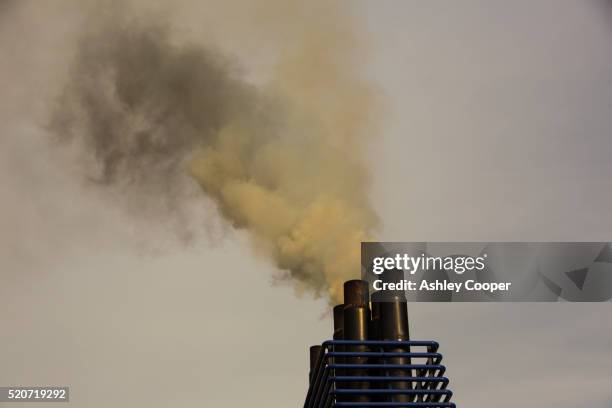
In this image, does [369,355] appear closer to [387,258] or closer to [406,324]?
[406,324]

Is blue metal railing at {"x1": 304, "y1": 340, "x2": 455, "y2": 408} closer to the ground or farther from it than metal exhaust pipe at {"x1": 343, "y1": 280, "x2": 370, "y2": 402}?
closer to the ground

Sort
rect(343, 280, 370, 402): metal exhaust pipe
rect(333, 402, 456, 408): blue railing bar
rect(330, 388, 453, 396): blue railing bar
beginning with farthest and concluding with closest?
rect(343, 280, 370, 402): metal exhaust pipe → rect(330, 388, 453, 396): blue railing bar → rect(333, 402, 456, 408): blue railing bar

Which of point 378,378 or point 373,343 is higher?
point 373,343

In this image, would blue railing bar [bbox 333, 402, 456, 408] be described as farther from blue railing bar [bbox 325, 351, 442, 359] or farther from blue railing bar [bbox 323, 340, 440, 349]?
blue railing bar [bbox 323, 340, 440, 349]

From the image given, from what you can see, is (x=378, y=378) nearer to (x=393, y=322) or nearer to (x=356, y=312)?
(x=393, y=322)

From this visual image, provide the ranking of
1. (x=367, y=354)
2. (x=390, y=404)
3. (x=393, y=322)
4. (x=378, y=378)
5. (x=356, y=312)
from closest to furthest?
(x=390, y=404), (x=378, y=378), (x=367, y=354), (x=393, y=322), (x=356, y=312)

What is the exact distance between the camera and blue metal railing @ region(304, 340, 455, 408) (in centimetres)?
3600

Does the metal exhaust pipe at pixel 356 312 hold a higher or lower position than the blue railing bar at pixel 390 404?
higher

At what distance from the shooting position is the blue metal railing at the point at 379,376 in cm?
3600

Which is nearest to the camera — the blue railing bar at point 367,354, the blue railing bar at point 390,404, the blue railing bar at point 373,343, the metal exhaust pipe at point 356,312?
the blue railing bar at point 390,404

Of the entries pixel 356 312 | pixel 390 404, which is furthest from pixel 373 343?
pixel 390 404

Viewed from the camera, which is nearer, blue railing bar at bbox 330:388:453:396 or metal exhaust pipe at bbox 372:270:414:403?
blue railing bar at bbox 330:388:453:396

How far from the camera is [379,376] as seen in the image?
36938 millimetres

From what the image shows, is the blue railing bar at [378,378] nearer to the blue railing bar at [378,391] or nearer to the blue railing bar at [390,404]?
the blue railing bar at [378,391]
